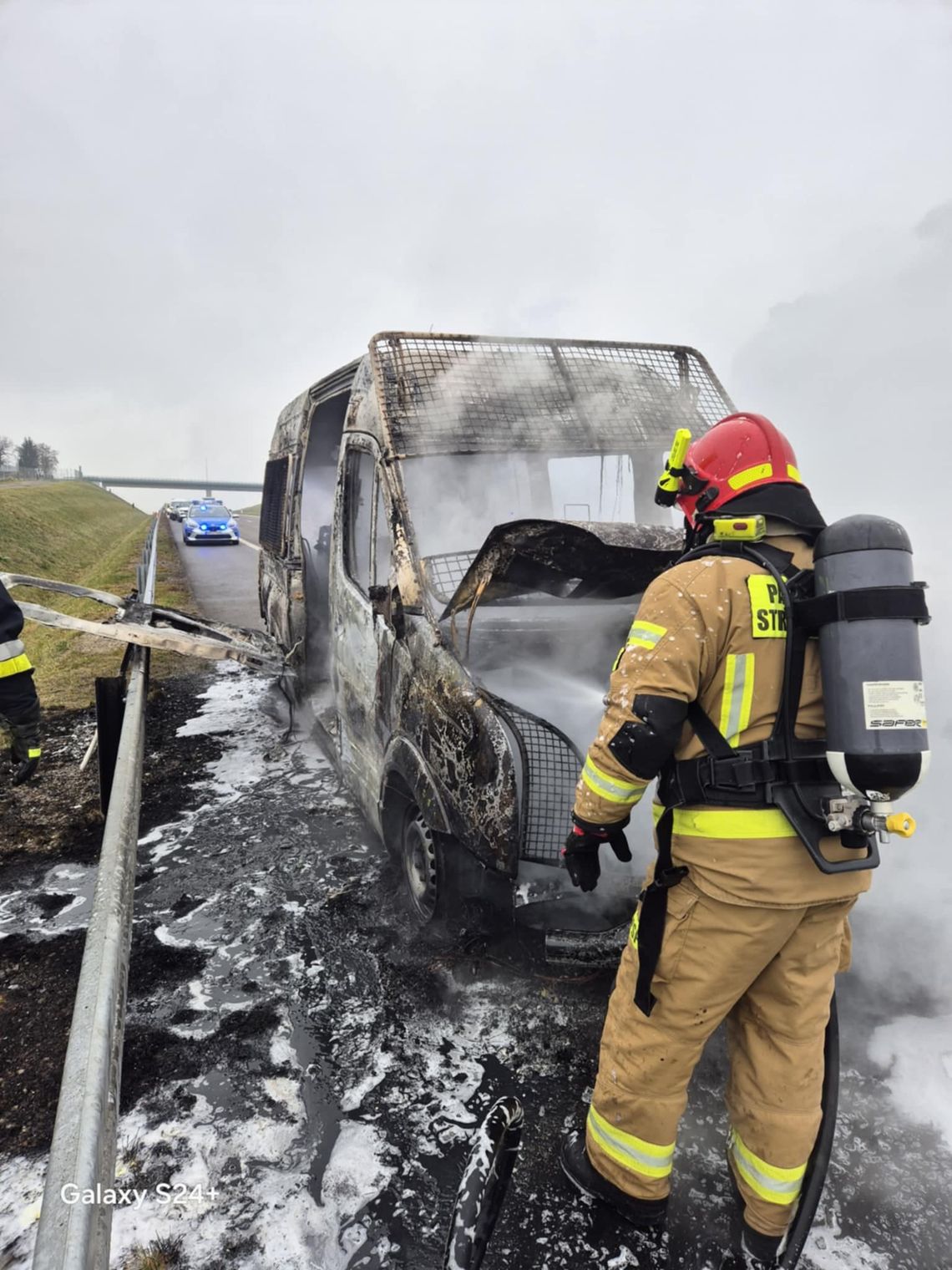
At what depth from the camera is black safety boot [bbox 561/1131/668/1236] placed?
2025 millimetres

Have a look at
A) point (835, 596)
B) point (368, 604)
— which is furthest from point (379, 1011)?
point (835, 596)

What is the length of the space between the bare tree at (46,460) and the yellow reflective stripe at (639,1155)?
7438 cm

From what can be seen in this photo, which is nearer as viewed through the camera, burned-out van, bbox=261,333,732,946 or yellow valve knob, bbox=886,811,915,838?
yellow valve knob, bbox=886,811,915,838

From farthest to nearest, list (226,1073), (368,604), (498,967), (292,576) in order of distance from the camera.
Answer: (292,576), (368,604), (498,967), (226,1073)

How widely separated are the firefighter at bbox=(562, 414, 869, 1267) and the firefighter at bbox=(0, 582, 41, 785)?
3.16 meters

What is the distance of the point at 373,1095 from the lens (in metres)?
2.44

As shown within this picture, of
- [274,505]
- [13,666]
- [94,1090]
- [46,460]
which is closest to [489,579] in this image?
[94,1090]

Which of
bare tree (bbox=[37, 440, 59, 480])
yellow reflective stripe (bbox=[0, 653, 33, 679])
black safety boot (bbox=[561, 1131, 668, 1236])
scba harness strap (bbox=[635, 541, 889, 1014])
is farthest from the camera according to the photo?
bare tree (bbox=[37, 440, 59, 480])

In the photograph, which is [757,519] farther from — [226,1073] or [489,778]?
[226,1073]

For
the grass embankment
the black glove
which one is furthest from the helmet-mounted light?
the grass embankment

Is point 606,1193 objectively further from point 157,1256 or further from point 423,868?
point 423,868

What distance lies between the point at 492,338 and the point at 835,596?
2881mm

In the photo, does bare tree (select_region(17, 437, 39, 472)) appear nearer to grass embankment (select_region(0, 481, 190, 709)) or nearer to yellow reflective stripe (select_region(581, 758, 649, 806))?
grass embankment (select_region(0, 481, 190, 709))

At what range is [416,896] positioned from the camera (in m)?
3.13
